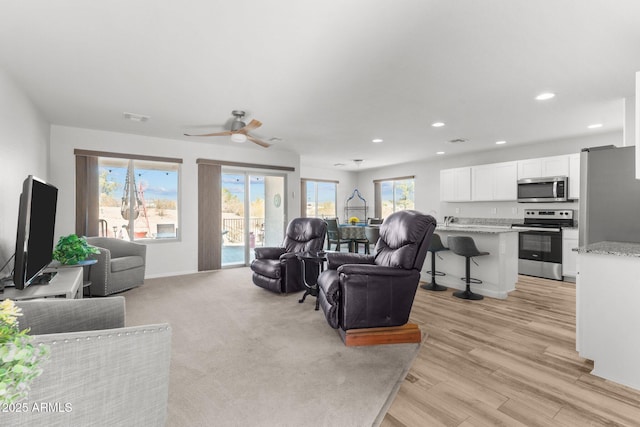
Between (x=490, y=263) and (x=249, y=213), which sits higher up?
(x=249, y=213)

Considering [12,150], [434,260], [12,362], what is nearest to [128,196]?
[12,150]

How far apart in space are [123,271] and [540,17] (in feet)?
16.6

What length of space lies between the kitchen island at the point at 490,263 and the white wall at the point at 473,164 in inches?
83.2

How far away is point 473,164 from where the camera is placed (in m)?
6.79

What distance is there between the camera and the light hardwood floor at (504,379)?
1.74 m

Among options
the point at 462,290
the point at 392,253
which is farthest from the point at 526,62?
the point at 462,290

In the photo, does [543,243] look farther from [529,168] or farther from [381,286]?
[381,286]

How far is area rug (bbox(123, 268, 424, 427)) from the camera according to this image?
5.81 ft

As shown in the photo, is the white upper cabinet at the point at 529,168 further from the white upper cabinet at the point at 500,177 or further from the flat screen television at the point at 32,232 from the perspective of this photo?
the flat screen television at the point at 32,232

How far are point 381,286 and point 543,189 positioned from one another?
4.41 metres

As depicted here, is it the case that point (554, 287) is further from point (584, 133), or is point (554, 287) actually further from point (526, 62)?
point (526, 62)

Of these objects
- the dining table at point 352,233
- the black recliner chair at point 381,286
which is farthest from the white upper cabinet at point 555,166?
the black recliner chair at point 381,286

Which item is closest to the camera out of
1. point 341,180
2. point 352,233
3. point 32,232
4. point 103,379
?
point 103,379

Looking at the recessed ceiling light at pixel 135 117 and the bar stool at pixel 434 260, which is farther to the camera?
the bar stool at pixel 434 260
